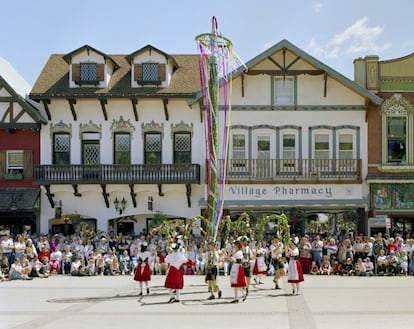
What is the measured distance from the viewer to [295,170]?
107ft

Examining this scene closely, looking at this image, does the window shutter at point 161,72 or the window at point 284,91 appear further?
the window shutter at point 161,72

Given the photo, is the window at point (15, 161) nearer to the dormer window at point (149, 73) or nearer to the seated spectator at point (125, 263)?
the dormer window at point (149, 73)


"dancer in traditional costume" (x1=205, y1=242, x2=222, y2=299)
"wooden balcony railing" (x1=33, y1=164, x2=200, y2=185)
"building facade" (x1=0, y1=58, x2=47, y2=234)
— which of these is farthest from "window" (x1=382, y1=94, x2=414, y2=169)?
"building facade" (x1=0, y1=58, x2=47, y2=234)

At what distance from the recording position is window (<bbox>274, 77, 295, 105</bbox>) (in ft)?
109

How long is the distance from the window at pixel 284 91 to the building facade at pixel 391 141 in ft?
10.3

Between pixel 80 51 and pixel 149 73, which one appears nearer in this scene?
pixel 80 51

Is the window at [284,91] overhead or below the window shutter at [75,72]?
below

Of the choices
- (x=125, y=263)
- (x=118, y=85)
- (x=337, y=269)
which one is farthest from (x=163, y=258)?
(x=118, y=85)

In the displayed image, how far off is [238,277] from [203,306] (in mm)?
1419

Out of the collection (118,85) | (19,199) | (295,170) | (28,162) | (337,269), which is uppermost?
(118,85)

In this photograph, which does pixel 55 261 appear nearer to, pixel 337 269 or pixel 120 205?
pixel 120 205

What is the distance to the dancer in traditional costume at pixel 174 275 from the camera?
18.7 meters

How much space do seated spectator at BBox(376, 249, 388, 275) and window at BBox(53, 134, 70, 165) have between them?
1547cm

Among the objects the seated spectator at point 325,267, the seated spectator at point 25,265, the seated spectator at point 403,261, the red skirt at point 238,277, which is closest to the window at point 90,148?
the seated spectator at point 25,265
